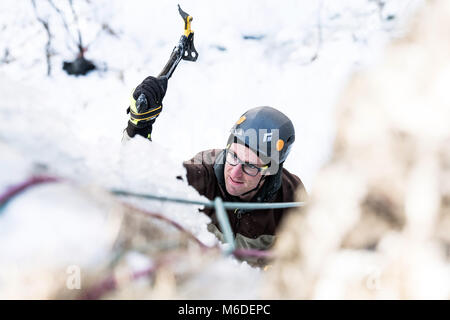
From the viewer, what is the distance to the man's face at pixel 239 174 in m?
1.76

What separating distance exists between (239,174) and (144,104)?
735 millimetres

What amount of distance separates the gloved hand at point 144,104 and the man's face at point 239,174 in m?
0.61

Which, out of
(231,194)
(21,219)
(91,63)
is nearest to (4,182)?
(21,219)

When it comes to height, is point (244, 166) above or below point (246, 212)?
above

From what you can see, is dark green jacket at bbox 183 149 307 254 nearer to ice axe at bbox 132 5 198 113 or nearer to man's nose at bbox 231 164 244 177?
man's nose at bbox 231 164 244 177

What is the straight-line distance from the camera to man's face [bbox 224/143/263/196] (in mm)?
1761

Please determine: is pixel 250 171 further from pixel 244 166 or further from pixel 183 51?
pixel 183 51

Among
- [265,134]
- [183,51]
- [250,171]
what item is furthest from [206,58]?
[250,171]

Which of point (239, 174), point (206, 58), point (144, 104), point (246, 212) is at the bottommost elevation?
point (246, 212)

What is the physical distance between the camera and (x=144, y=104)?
2080 millimetres

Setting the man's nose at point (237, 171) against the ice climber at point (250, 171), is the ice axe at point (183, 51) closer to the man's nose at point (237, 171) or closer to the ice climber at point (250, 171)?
the ice climber at point (250, 171)

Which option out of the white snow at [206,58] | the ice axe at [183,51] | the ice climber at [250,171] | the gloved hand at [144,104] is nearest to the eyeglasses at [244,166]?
the ice climber at [250,171]

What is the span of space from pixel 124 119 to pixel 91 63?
87 centimetres

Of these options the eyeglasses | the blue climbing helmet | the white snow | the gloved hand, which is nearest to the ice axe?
the gloved hand
